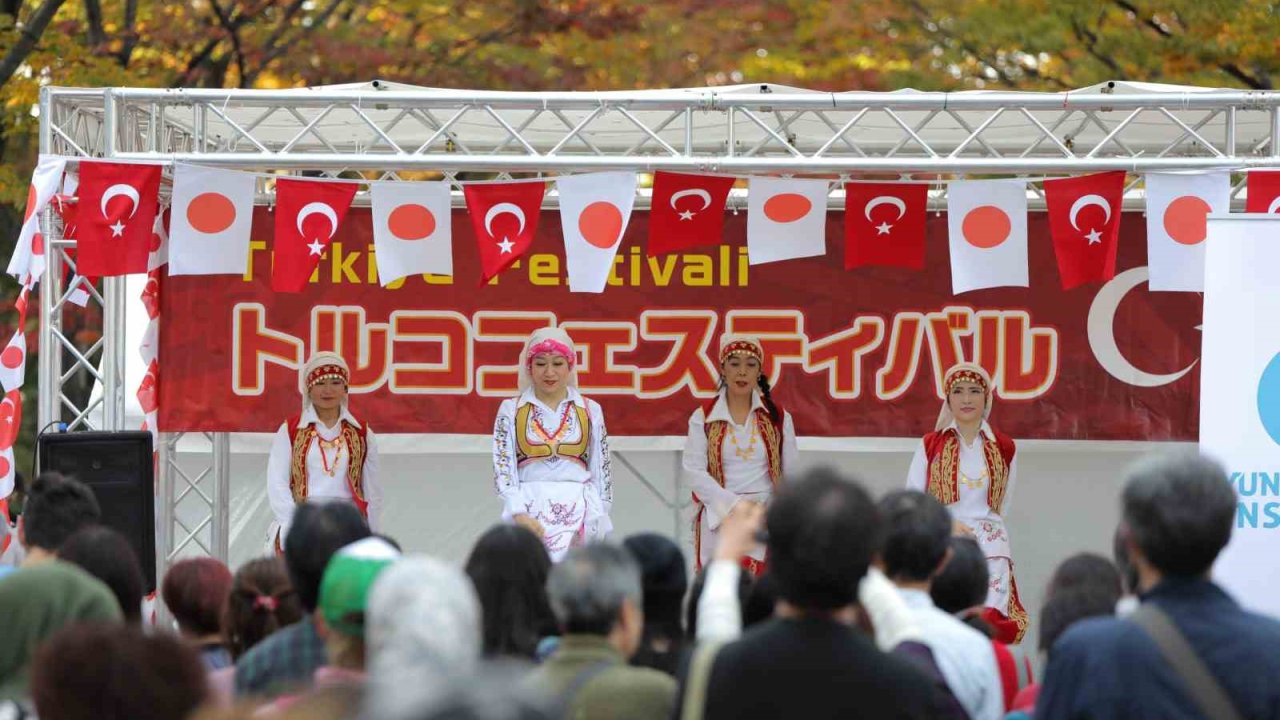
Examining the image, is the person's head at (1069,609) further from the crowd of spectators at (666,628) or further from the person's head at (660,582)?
the person's head at (660,582)

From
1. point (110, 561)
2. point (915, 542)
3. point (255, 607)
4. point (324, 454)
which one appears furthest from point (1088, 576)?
point (324, 454)

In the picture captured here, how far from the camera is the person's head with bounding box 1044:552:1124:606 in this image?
3.37m

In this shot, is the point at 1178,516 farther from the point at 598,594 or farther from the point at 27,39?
the point at 27,39

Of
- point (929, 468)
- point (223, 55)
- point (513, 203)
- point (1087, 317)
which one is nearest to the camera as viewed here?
point (513, 203)

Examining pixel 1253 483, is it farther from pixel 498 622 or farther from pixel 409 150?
pixel 409 150

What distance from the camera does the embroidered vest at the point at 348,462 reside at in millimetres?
7055

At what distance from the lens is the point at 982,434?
7.02 meters

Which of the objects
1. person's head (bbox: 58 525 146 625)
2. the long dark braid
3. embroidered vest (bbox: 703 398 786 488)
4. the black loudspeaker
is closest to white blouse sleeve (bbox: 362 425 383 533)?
the black loudspeaker

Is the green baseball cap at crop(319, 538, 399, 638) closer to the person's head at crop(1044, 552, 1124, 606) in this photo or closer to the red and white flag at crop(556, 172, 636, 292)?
the person's head at crop(1044, 552, 1124, 606)

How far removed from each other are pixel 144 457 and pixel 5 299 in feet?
19.6

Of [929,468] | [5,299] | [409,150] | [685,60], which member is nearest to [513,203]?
[409,150]

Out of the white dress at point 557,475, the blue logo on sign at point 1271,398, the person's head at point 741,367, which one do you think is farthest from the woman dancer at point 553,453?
the blue logo on sign at point 1271,398

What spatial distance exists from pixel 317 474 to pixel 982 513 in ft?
9.41

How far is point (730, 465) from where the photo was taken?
23.4 ft
